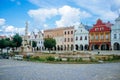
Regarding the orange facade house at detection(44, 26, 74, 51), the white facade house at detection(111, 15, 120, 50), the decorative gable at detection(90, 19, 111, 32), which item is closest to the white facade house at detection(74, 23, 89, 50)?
the orange facade house at detection(44, 26, 74, 51)

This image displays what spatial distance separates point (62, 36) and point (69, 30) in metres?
4.91

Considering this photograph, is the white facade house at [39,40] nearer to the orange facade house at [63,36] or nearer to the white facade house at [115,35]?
the orange facade house at [63,36]

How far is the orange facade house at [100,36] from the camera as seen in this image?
6619cm

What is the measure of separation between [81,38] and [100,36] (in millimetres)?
9010

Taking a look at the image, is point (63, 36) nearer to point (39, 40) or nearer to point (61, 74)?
point (39, 40)

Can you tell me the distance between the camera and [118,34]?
208 ft

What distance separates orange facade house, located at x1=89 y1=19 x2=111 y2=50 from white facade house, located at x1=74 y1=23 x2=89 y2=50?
7.62 ft

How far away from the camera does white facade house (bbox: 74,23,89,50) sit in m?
73.5

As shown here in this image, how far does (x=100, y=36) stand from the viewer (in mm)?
68188

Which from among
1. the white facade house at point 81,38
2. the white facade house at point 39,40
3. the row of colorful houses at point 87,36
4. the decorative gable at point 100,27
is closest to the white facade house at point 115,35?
the row of colorful houses at point 87,36

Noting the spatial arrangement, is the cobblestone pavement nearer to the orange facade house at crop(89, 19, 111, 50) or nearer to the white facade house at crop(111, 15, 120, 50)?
the white facade house at crop(111, 15, 120, 50)

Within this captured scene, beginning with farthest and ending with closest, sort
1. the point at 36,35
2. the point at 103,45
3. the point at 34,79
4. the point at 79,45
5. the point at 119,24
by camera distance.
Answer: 1. the point at 36,35
2. the point at 79,45
3. the point at 103,45
4. the point at 119,24
5. the point at 34,79

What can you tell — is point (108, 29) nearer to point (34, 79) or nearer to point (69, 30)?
point (69, 30)

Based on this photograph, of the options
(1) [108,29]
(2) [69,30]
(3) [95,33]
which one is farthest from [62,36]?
(1) [108,29]
